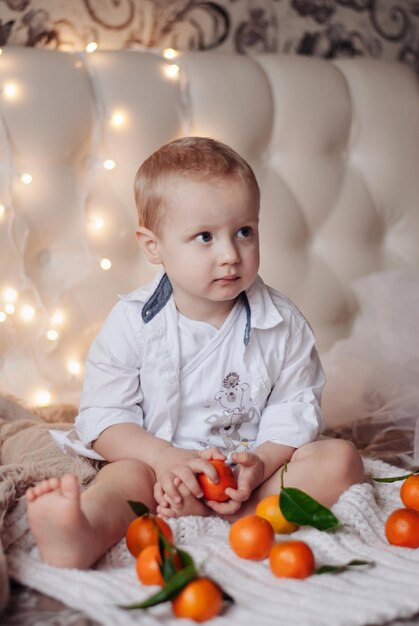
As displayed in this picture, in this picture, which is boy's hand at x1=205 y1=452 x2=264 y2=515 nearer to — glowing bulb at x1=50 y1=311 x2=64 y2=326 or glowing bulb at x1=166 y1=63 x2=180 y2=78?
glowing bulb at x1=50 y1=311 x2=64 y2=326

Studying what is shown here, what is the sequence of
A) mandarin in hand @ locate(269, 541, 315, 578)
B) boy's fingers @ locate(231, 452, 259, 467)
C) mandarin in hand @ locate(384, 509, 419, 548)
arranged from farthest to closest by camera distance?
1. boy's fingers @ locate(231, 452, 259, 467)
2. mandarin in hand @ locate(384, 509, 419, 548)
3. mandarin in hand @ locate(269, 541, 315, 578)

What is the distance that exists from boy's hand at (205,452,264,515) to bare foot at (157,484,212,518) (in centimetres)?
2

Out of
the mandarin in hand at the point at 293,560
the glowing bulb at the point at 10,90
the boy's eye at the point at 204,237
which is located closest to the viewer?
the mandarin in hand at the point at 293,560

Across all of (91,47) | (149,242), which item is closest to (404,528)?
(149,242)

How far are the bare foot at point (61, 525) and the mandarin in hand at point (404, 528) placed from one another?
40 cm

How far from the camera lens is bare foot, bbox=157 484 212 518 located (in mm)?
1173

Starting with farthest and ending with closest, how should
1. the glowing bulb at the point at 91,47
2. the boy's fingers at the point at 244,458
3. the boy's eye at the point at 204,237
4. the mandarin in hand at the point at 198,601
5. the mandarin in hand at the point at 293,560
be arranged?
the glowing bulb at the point at 91,47, the boy's eye at the point at 204,237, the boy's fingers at the point at 244,458, the mandarin in hand at the point at 293,560, the mandarin in hand at the point at 198,601

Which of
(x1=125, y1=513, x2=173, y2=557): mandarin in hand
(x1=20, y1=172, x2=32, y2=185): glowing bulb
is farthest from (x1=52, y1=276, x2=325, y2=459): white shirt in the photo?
(x1=20, y1=172, x2=32, y2=185): glowing bulb

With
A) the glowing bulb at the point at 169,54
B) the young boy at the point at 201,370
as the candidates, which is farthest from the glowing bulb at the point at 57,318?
the glowing bulb at the point at 169,54

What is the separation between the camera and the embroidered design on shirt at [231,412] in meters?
1.38

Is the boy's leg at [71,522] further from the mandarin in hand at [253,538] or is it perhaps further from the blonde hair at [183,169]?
the blonde hair at [183,169]

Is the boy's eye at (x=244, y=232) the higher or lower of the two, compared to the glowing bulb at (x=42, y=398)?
higher

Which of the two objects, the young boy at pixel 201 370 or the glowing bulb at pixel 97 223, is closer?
the young boy at pixel 201 370

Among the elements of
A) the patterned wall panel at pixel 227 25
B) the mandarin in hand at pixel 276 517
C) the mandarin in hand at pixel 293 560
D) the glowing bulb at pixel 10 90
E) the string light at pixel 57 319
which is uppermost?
the patterned wall panel at pixel 227 25
